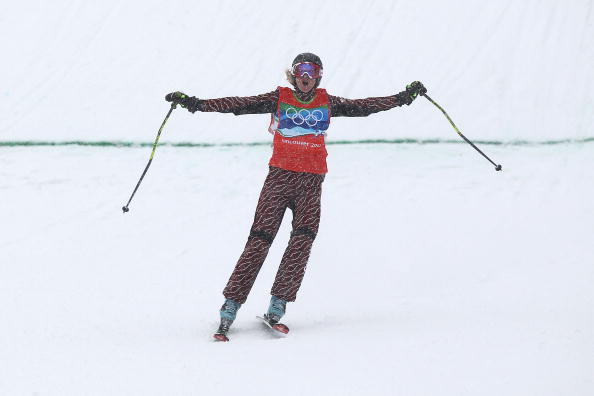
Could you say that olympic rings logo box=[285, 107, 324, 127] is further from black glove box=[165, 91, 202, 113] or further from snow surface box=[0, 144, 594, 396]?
snow surface box=[0, 144, 594, 396]

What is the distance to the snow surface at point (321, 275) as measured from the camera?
3.62m

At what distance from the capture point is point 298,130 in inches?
167

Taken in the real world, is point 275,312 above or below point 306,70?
below

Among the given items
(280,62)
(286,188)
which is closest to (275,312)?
(286,188)

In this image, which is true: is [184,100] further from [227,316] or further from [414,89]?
[414,89]

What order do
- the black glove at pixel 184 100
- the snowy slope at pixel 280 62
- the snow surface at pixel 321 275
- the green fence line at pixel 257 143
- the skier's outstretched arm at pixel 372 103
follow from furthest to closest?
1. the snowy slope at pixel 280 62
2. the green fence line at pixel 257 143
3. the skier's outstretched arm at pixel 372 103
4. the black glove at pixel 184 100
5. the snow surface at pixel 321 275

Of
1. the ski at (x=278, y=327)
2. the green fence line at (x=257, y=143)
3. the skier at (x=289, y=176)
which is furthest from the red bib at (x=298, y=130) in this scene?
the green fence line at (x=257, y=143)

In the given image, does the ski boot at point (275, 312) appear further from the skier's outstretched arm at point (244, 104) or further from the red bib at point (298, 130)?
the skier's outstretched arm at point (244, 104)

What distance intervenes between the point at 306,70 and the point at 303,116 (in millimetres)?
217

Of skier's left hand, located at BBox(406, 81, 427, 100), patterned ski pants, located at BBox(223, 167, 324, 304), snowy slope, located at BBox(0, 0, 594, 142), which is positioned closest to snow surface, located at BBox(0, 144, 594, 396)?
patterned ski pants, located at BBox(223, 167, 324, 304)

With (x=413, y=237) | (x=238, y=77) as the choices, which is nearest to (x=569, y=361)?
(x=413, y=237)

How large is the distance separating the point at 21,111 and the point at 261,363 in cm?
486

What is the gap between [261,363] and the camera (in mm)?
3740

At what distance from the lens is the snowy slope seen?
780cm
